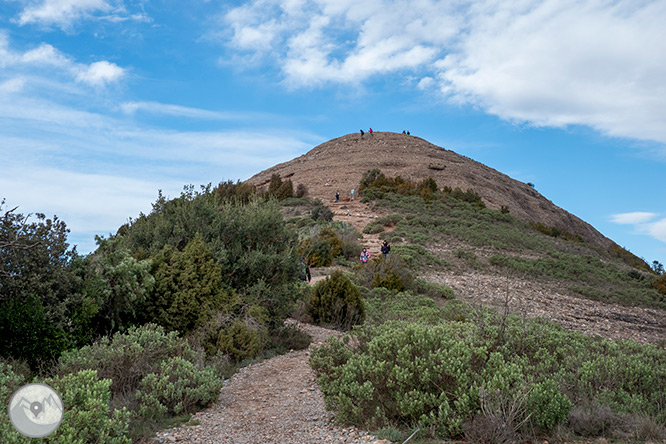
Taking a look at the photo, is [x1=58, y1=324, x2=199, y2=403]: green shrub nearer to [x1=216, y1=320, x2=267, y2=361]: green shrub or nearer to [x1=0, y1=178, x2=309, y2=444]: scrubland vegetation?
[x1=0, y1=178, x2=309, y2=444]: scrubland vegetation

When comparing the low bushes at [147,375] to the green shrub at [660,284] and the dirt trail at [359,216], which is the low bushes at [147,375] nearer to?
the dirt trail at [359,216]

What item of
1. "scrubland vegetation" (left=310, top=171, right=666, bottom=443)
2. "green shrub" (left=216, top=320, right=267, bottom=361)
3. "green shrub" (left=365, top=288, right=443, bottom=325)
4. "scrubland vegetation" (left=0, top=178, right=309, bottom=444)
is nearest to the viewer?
"scrubland vegetation" (left=310, top=171, right=666, bottom=443)

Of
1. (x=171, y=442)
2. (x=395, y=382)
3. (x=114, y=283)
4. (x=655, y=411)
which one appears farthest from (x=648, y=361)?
(x=114, y=283)

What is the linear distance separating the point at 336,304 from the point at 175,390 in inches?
230

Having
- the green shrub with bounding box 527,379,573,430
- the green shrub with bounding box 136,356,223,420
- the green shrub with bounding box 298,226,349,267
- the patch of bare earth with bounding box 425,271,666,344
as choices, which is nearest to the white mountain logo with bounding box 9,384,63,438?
the green shrub with bounding box 136,356,223,420

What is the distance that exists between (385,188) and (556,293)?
22277 mm

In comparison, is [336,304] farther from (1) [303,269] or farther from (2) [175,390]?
(2) [175,390]

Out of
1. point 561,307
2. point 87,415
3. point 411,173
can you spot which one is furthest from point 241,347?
point 411,173

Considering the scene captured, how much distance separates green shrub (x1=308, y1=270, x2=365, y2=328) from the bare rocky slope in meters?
30.5

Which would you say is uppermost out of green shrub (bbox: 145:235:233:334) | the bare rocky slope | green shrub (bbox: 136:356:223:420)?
the bare rocky slope

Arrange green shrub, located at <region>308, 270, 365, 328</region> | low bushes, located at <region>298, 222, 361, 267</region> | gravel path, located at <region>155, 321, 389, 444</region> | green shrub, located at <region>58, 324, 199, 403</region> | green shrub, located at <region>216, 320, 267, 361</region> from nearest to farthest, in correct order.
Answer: gravel path, located at <region>155, 321, 389, 444</region>
green shrub, located at <region>58, 324, 199, 403</region>
green shrub, located at <region>216, 320, 267, 361</region>
green shrub, located at <region>308, 270, 365, 328</region>
low bushes, located at <region>298, 222, 361, 267</region>

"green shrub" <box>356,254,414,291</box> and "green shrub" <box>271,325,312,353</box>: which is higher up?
"green shrub" <box>356,254,414,291</box>

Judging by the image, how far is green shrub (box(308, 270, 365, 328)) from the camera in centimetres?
1155

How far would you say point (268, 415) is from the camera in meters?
6.02
